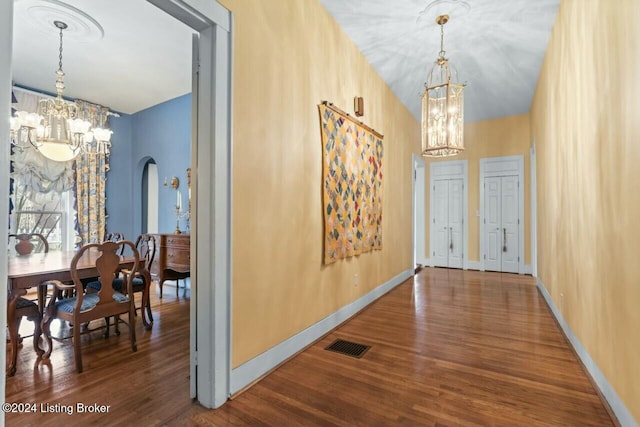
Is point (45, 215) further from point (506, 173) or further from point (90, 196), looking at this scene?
point (506, 173)

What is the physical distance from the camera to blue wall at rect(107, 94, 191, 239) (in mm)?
5277

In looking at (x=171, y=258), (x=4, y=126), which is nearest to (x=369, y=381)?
(x=4, y=126)

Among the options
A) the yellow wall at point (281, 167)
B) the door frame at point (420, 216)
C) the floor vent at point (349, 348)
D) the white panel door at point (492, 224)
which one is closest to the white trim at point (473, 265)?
the white panel door at point (492, 224)

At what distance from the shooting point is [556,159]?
3404 mm

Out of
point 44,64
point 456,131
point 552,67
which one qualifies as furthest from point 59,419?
point 552,67

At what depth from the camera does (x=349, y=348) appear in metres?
2.67

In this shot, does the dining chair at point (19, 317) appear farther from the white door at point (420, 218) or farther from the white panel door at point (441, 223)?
the white panel door at point (441, 223)

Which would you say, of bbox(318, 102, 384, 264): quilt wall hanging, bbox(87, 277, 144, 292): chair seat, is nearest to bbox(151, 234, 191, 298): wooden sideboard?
bbox(87, 277, 144, 292): chair seat

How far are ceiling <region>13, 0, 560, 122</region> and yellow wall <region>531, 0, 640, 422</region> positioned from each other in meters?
0.61

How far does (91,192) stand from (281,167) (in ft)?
15.3

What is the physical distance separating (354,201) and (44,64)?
4.45m

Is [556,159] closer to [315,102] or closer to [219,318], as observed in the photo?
[315,102]

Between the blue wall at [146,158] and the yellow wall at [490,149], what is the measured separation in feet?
17.6

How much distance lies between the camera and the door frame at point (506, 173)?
20.1 feet
